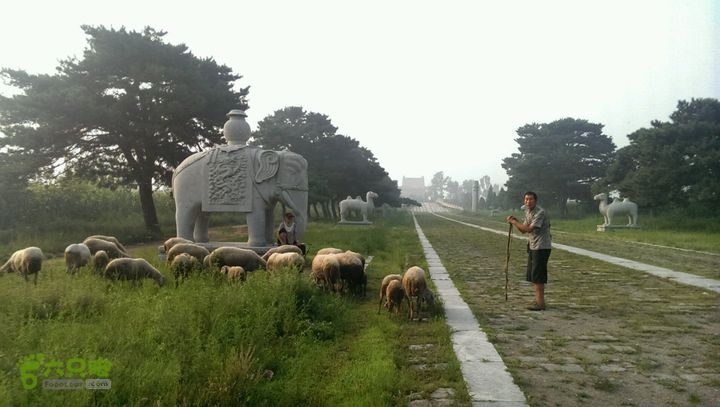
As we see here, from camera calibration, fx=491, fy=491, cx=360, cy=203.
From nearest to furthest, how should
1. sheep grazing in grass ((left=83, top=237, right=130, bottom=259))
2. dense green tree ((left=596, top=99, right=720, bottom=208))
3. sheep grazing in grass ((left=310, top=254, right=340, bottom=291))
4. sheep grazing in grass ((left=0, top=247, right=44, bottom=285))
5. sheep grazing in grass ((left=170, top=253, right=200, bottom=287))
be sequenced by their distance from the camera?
sheep grazing in grass ((left=310, top=254, right=340, bottom=291)) → sheep grazing in grass ((left=170, top=253, right=200, bottom=287)) → sheep grazing in grass ((left=0, top=247, right=44, bottom=285)) → sheep grazing in grass ((left=83, top=237, right=130, bottom=259)) → dense green tree ((left=596, top=99, right=720, bottom=208))

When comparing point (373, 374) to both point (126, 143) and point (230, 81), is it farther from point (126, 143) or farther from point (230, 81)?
point (230, 81)

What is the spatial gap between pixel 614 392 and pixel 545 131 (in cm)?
4942

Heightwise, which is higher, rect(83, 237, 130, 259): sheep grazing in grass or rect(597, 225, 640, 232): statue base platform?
rect(597, 225, 640, 232): statue base platform

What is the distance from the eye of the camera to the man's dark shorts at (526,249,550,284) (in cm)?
781

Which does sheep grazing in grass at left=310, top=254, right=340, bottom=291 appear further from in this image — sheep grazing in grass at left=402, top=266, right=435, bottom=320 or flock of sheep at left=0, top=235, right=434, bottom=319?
sheep grazing in grass at left=402, top=266, right=435, bottom=320

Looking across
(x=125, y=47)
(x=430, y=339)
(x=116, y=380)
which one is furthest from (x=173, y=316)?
(x=125, y=47)

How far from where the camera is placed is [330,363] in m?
5.02

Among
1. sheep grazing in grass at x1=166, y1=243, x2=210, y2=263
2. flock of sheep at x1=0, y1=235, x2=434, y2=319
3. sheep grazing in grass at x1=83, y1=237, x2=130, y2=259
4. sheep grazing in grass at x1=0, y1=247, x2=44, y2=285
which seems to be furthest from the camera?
sheep grazing in grass at x1=83, y1=237, x2=130, y2=259

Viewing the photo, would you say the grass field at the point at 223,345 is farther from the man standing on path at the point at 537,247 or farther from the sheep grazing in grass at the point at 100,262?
the man standing on path at the point at 537,247

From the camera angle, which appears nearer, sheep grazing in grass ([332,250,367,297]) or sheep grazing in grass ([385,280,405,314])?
sheep grazing in grass ([385,280,405,314])

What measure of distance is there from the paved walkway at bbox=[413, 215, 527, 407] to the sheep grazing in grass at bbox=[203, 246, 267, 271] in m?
3.62

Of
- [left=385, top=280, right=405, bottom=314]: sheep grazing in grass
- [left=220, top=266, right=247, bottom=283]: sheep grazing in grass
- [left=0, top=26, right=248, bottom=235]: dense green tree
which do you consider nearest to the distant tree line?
[left=0, top=26, right=248, bottom=235]: dense green tree

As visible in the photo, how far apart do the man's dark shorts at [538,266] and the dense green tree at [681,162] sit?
23960 mm

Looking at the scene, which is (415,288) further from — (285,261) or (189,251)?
(189,251)
